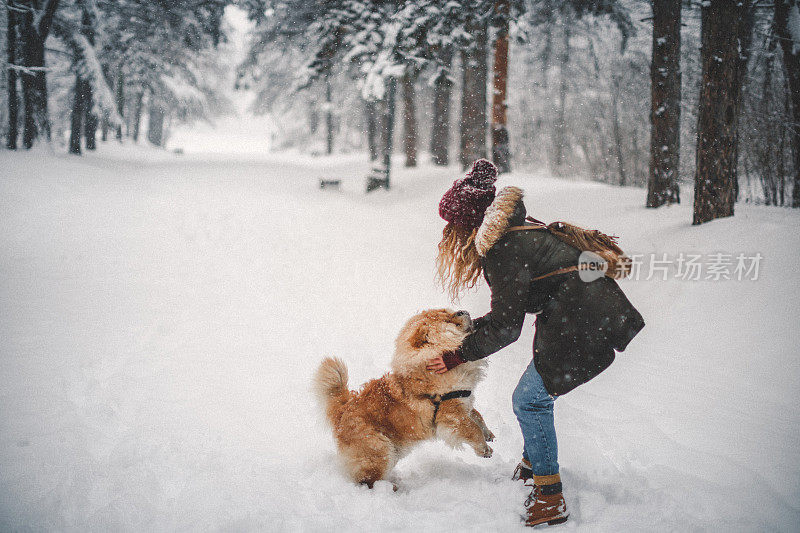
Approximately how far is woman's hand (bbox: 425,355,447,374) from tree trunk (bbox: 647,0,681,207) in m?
7.25

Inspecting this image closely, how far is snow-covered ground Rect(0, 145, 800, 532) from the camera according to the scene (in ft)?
8.46

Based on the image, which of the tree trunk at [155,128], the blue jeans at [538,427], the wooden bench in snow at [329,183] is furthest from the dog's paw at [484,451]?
the tree trunk at [155,128]

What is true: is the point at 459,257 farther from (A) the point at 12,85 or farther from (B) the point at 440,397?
(A) the point at 12,85

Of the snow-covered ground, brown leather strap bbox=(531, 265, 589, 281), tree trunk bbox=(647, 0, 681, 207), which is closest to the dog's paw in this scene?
the snow-covered ground

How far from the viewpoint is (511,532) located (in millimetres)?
2404

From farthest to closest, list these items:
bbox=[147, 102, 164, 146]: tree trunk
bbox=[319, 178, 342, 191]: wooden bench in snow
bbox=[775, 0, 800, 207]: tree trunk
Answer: bbox=[147, 102, 164, 146]: tree trunk → bbox=[319, 178, 342, 191]: wooden bench in snow → bbox=[775, 0, 800, 207]: tree trunk

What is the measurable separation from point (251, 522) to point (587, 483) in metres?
2.15

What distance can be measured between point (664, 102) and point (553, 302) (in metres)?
7.37

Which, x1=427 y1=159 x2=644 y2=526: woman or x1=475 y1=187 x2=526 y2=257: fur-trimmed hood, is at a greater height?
x1=475 y1=187 x2=526 y2=257: fur-trimmed hood

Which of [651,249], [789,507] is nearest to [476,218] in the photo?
[789,507]

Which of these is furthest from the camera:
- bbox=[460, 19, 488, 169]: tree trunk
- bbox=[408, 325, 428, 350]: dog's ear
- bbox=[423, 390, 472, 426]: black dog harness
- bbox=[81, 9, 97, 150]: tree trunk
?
bbox=[81, 9, 97, 150]: tree trunk

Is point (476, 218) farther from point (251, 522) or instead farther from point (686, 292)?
point (686, 292)

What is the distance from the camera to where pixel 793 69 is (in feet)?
24.5

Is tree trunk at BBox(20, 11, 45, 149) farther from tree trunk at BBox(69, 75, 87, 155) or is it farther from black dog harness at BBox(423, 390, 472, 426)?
black dog harness at BBox(423, 390, 472, 426)
